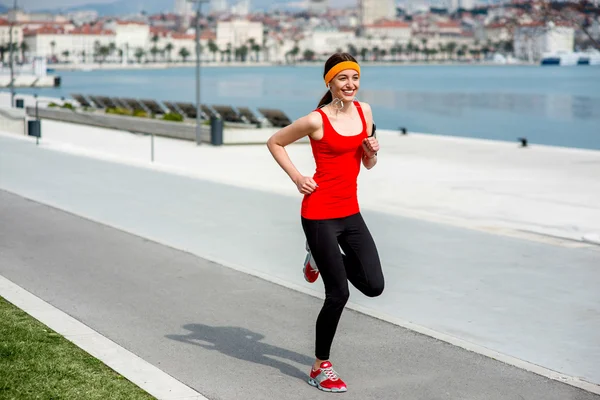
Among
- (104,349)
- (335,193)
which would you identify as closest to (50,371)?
(104,349)

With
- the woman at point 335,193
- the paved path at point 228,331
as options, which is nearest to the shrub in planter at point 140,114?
the paved path at point 228,331

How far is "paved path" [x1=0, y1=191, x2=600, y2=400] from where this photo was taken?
16.8ft

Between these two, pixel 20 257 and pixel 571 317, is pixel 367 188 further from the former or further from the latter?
pixel 571 317

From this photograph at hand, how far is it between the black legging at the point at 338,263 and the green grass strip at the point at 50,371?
98cm

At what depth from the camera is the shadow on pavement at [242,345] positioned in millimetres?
5547

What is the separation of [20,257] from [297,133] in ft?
15.1

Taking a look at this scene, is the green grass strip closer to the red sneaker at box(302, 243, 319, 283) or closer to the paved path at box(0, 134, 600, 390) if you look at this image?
the red sneaker at box(302, 243, 319, 283)

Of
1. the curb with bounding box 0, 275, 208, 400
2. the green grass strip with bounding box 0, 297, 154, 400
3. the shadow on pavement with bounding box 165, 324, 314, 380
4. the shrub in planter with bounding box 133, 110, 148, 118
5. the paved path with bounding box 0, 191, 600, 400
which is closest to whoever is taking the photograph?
the green grass strip with bounding box 0, 297, 154, 400

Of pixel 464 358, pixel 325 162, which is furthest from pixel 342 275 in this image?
pixel 464 358

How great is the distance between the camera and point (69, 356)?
17.9 ft

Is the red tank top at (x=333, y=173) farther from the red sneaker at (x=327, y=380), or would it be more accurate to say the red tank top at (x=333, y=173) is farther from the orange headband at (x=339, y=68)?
the red sneaker at (x=327, y=380)

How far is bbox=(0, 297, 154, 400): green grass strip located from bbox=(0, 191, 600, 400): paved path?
14.4 inches

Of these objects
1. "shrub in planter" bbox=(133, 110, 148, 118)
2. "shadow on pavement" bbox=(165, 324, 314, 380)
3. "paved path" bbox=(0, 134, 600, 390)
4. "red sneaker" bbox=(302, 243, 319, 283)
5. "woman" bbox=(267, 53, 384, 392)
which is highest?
"woman" bbox=(267, 53, 384, 392)

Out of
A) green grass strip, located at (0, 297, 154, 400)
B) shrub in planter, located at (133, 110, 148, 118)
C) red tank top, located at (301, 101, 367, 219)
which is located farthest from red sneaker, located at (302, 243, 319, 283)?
shrub in planter, located at (133, 110, 148, 118)
